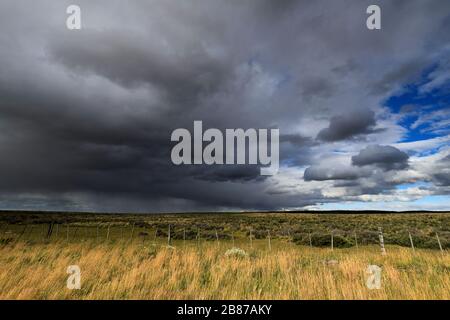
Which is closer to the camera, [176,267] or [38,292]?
[38,292]

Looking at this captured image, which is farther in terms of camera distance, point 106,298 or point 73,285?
point 73,285

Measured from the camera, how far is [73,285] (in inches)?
277

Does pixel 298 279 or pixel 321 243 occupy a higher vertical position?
pixel 298 279
